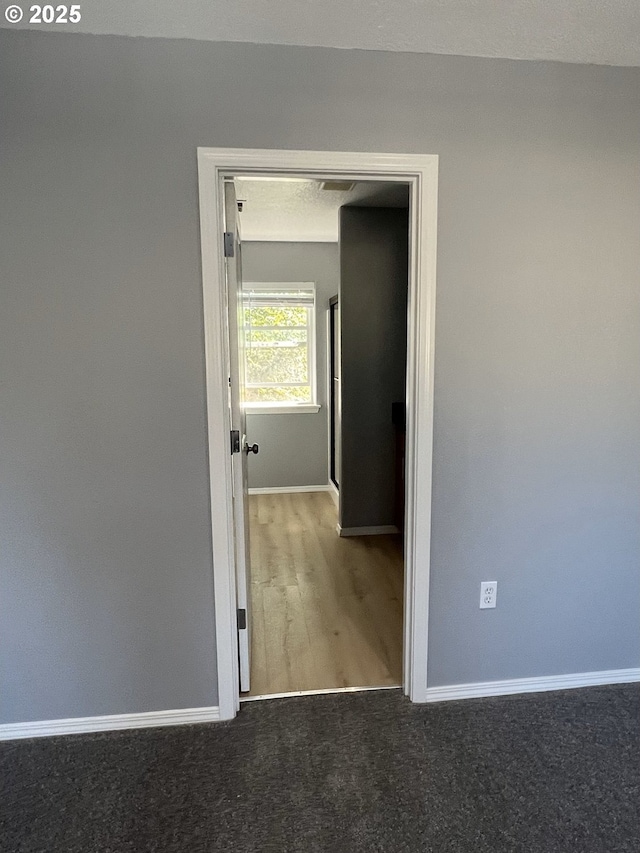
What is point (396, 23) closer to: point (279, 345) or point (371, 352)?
point (371, 352)

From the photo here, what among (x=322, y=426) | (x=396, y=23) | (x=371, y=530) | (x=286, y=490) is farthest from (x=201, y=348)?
(x=286, y=490)

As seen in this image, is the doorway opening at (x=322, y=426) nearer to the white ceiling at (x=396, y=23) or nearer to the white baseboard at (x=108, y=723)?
the white baseboard at (x=108, y=723)

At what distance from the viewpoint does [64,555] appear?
6.05ft

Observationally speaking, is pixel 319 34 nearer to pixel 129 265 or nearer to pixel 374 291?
pixel 129 265

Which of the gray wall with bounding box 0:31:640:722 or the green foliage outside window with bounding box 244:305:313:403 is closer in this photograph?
the gray wall with bounding box 0:31:640:722

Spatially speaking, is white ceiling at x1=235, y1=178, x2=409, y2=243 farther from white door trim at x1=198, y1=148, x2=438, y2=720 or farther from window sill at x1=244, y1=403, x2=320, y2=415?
window sill at x1=244, y1=403, x2=320, y2=415

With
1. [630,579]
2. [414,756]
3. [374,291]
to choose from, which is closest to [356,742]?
[414,756]

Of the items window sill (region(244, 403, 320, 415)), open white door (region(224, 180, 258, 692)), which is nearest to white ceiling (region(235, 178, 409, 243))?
open white door (region(224, 180, 258, 692))

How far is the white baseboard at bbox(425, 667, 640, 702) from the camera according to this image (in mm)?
2086

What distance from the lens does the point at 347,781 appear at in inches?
66.6

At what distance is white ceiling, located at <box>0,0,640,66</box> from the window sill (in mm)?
3528

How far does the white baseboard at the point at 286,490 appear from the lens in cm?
516

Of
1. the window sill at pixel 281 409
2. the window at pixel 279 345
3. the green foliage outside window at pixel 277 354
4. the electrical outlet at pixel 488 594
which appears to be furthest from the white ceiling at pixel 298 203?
the electrical outlet at pixel 488 594

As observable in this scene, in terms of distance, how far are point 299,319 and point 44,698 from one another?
3871mm
